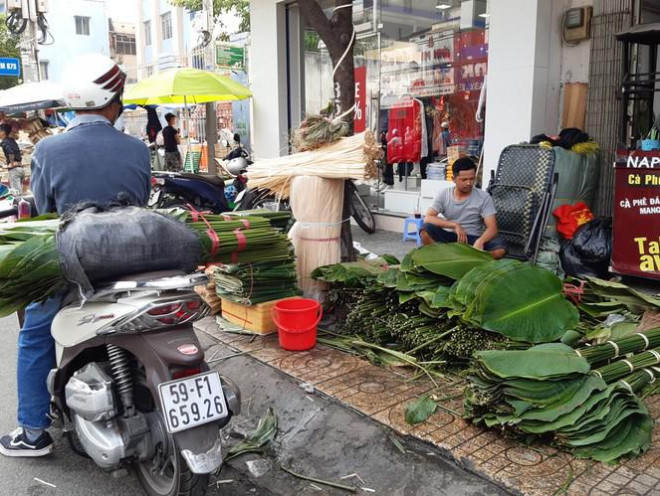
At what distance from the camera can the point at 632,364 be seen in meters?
3.23

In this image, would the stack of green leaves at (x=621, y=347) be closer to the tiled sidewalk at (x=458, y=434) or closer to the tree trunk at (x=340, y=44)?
the tiled sidewalk at (x=458, y=434)

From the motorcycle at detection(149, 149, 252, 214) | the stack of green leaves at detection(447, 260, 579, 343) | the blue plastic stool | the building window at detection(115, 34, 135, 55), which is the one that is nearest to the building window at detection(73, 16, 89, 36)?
the building window at detection(115, 34, 135, 55)

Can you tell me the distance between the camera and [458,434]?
3.14 meters

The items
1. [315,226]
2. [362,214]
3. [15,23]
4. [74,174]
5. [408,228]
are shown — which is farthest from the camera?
[15,23]

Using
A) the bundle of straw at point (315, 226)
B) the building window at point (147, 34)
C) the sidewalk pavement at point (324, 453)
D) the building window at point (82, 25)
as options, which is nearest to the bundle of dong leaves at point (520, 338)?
the bundle of straw at point (315, 226)

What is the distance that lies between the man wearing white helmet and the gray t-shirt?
3023 millimetres

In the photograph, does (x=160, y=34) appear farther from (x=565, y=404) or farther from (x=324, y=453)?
(x=565, y=404)

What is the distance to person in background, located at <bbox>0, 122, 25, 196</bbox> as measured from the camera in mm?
14375

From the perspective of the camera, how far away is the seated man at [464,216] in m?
5.34

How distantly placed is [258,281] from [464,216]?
2.01 meters

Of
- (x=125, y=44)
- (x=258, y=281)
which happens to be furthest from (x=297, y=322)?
(x=125, y=44)

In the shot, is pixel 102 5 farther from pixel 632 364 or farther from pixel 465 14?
pixel 632 364

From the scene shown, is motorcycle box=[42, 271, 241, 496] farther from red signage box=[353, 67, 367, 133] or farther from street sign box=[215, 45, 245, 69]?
street sign box=[215, 45, 245, 69]

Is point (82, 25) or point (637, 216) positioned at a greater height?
point (82, 25)
